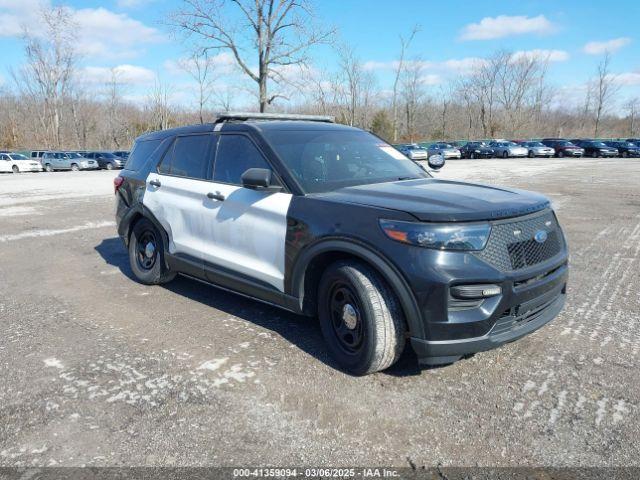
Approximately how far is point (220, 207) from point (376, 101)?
75267mm

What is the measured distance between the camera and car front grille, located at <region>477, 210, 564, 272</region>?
2969 mm

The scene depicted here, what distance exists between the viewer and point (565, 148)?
43906mm

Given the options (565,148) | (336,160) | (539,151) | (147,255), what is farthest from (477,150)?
(336,160)

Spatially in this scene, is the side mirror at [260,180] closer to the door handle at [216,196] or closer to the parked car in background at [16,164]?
the door handle at [216,196]

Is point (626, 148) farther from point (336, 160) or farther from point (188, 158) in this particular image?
point (188, 158)

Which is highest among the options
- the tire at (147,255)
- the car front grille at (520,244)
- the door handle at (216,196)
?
the door handle at (216,196)

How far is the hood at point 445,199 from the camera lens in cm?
297

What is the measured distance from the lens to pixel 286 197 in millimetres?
3705

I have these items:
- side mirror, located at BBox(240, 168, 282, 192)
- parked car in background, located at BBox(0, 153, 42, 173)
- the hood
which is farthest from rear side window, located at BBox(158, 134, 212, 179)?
parked car in background, located at BBox(0, 153, 42, 173)

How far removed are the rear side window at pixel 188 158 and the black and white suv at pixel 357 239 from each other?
2 centimetres

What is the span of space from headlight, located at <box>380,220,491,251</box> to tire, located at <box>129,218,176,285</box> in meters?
3.09

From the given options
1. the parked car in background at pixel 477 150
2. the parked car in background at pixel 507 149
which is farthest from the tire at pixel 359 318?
the parked car in background at pixel 477 150

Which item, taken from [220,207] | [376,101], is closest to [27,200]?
[220,207]

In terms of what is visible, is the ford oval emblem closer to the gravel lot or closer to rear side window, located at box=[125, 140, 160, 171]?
the gravel lot
